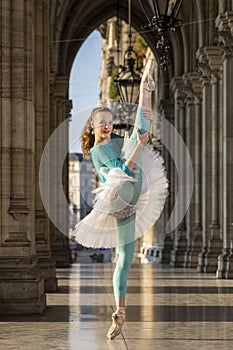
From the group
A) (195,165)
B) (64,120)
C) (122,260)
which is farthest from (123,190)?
(195,165)

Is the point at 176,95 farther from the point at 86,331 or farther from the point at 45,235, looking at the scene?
the point at 86,331

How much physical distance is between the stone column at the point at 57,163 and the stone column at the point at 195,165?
12.9ft

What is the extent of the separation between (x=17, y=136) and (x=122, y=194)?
5.05 meters

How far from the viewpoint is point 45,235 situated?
20.9 meters

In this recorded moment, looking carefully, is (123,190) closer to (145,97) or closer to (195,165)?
(145,97)

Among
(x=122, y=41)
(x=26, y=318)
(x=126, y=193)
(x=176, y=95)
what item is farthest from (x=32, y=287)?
(x=122, y=41)

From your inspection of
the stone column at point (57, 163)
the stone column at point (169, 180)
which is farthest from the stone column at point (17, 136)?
the stone column at point (169, 180)

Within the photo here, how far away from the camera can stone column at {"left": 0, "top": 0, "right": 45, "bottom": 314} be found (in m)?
15.4

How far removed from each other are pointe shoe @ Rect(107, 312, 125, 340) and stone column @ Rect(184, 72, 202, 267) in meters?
24.9

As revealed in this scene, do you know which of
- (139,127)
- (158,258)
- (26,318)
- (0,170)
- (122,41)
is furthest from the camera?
(122,41)

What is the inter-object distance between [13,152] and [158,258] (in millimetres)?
29781

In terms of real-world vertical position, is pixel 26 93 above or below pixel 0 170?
above

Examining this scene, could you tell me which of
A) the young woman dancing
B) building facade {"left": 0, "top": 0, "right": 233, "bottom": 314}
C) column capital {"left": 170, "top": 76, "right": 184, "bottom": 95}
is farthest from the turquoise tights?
column capital {"left": 170, "top": 76, "right": 184, "bottom": 95}

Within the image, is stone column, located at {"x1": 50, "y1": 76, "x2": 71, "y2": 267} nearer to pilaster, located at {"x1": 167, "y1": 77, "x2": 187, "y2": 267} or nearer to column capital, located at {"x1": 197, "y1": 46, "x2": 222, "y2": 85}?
pilaster, located at {"x1": 167, "y1": 77, "x2": 187, "y2": 267}
